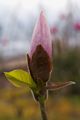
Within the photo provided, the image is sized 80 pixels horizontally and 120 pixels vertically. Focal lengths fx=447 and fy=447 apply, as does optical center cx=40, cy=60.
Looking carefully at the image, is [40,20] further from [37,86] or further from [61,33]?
[61,33]

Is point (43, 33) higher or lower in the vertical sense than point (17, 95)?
higher

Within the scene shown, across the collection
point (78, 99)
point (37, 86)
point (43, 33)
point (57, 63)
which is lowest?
point (78, 99)

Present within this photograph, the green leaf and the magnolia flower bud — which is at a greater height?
the magnolia flower bud

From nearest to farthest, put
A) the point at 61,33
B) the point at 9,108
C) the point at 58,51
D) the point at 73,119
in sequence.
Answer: the point at 73,119 < the point at 9,108 < the point at 58,51 < the point at 61,33

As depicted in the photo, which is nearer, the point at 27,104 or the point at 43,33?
the point at 43,33

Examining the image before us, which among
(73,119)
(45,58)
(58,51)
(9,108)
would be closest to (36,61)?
(45,58)

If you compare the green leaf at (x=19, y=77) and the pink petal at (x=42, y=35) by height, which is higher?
the pink petal at (x=42, y=35)

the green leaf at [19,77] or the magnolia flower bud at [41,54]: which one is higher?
the magnolia flower bud at [41,54]

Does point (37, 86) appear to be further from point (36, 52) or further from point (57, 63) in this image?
point (57, 63)

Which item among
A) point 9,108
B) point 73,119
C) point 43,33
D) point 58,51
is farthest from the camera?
point 58,51

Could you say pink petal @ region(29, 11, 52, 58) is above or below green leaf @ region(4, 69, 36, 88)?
above
